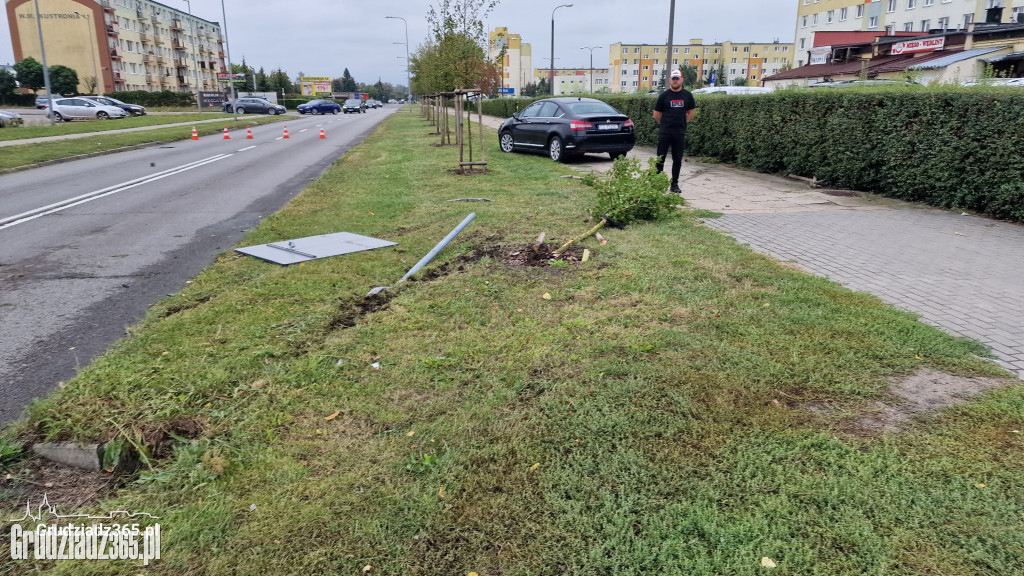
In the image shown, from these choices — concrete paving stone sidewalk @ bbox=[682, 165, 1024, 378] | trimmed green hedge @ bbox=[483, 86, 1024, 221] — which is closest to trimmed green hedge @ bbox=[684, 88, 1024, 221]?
trimmed green hedge @ bbox=[483, 86, 1024, 221]

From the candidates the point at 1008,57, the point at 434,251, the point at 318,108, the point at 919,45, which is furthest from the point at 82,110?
the point at 919,45

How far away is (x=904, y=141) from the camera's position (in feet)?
31.3

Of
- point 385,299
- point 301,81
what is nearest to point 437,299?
point 385,299

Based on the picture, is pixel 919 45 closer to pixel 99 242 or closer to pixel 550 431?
pixel 99 242

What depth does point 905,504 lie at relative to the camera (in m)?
2.49

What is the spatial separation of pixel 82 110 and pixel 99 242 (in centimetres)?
4165

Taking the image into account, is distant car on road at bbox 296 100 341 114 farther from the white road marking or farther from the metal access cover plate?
the metal access cover plate

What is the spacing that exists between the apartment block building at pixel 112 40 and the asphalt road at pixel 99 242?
223ft

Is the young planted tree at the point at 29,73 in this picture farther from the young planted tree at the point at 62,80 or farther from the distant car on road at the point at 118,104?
the distant car on road at the point at 118,104

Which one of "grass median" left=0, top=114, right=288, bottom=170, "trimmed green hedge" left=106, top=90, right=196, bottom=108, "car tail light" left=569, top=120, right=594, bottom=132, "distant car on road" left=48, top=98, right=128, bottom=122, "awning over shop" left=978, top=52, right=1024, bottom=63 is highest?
"awning over shop" left=978, top=52, right=1024, bottom=63

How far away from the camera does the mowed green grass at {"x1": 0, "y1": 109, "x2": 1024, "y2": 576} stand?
233cm

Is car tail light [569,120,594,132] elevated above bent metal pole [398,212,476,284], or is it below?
above

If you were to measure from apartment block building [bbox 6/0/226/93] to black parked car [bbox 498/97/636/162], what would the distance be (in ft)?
232

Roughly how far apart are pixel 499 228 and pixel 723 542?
5.78 meters
